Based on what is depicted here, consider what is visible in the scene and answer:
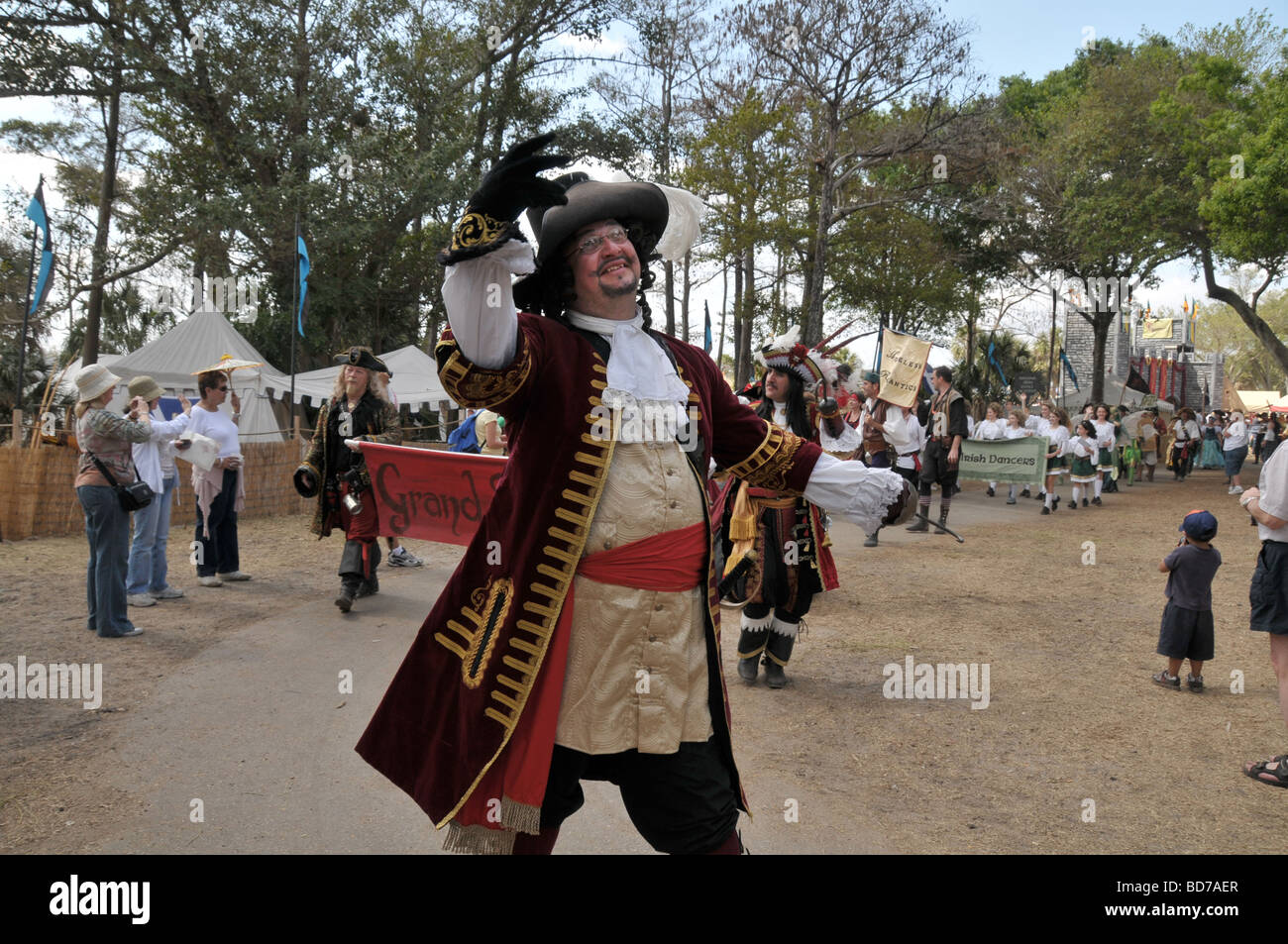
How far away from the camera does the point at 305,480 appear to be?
776cm

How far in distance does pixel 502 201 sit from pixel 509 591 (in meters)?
0.95

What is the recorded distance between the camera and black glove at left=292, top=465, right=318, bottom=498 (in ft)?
25.4

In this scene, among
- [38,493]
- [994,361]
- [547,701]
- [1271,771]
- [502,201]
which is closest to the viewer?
[502,201]

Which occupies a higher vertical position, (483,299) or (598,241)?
(598,241)

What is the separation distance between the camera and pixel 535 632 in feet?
7.80

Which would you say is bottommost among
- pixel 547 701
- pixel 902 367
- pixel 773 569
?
pixel 773 569

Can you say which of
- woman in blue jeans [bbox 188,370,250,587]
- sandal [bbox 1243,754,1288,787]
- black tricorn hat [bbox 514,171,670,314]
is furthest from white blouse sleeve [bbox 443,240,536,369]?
woman in blue jeans [bbox 188,370,250,587]

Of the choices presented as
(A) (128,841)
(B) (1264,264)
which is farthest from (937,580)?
(B) (1264,264)

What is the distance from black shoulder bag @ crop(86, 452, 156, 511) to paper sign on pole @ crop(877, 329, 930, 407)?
27.9 feet

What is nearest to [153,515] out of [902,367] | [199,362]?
[902,367]

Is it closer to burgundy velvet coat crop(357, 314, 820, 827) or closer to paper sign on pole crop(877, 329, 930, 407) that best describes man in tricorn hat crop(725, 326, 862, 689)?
burgundy velvet coat crop(357, 314, 820, 827)

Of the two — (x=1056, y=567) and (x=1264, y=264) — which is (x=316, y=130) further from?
(x=1264, y=264)

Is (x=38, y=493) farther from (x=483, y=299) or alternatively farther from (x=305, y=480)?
(x=483, y=299)

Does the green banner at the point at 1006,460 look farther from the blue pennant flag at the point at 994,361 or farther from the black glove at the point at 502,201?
the blue pennant flag at the point at 994,361
